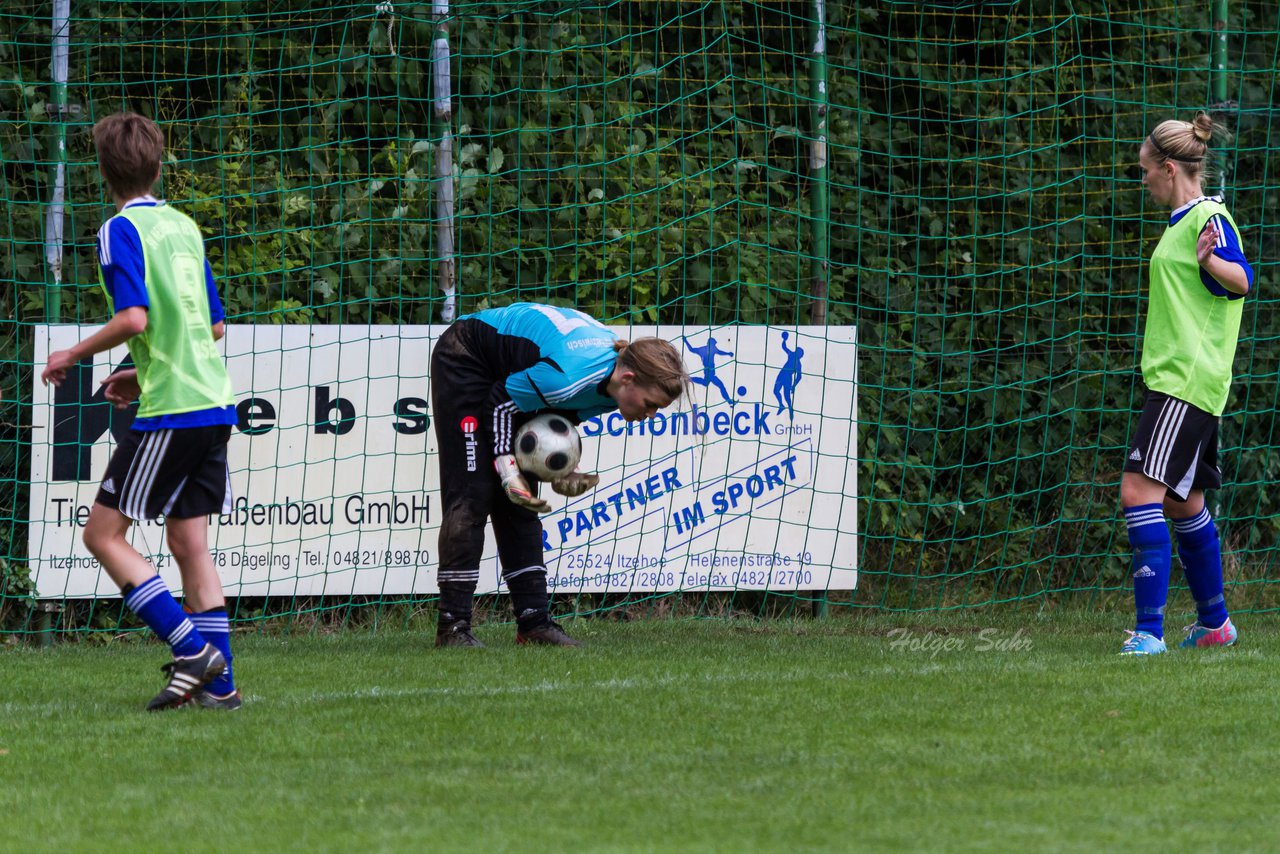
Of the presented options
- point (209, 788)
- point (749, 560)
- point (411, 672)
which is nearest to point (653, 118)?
point (749, 560)

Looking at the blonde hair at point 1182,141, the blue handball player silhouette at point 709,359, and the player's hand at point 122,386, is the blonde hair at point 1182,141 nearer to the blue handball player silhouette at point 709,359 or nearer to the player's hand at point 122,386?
the blue handball player silhouette at point 709,359

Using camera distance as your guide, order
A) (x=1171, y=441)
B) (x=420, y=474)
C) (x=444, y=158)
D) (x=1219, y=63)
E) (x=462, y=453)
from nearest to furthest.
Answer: (x=1171, y=441)
(x=462, y=453)
(x=420, y=474)
(x=444, y=158)
(x=1219, y=63)

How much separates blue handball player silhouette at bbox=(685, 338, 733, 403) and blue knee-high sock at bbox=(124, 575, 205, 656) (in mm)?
3690

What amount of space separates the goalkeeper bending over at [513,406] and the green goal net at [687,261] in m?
1.20

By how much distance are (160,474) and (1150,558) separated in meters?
3.77

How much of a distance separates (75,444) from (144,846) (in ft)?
14.8

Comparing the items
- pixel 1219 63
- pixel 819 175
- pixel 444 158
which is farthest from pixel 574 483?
pixel 1219 63

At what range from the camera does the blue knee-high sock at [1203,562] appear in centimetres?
657

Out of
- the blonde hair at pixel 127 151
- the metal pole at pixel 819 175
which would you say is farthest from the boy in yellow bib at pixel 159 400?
the metal pole at pixel 819 175

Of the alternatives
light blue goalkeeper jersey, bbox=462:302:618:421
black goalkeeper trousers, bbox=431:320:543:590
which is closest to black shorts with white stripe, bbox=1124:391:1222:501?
light blue goalkeeper jersey, bbox=462:302:618:421

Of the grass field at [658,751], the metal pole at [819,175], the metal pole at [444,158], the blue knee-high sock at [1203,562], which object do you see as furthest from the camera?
the metal pole at [819,175]

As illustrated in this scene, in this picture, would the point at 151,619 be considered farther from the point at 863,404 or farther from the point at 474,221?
the point at 863,404

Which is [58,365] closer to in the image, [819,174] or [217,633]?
[217,633]

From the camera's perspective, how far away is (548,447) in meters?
6.39
